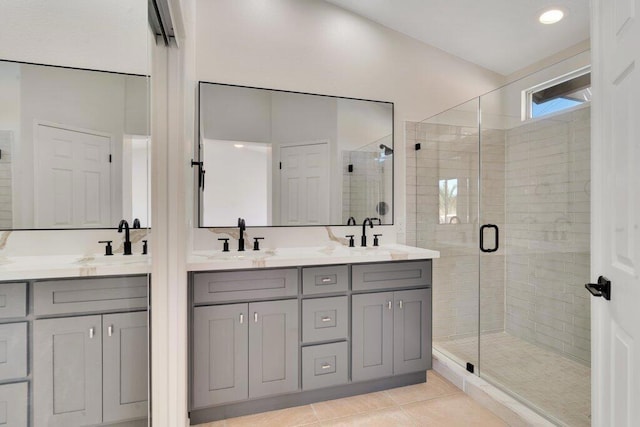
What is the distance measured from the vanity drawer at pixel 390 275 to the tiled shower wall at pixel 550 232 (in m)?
1.03

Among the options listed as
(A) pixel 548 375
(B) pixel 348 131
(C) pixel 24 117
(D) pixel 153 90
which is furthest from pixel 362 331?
(C) pixel 24 117

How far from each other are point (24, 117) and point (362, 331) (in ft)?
6.46

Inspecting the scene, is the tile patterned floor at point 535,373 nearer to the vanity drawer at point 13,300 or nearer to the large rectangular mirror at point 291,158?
the large rectangular mirror at point 291,158

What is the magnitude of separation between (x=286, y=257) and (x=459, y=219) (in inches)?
64.5

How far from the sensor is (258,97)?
238cm

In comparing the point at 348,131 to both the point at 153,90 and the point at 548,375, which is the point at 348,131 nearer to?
the point at 153,90

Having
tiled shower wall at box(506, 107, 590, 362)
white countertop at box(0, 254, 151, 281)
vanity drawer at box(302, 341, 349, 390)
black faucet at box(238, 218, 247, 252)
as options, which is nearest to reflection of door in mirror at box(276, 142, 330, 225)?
black faucet at box(238, 218, 247, 252)

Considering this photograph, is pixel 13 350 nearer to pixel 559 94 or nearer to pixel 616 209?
pixel 616 209

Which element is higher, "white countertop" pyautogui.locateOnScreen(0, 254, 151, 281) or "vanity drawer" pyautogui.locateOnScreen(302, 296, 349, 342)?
"white countertop" pyautogui.locateOnScreen(0, 254, 151, 281)

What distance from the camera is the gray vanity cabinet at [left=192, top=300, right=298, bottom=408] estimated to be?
1792 millimetres

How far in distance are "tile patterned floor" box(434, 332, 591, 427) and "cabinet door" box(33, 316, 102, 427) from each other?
2195 mm

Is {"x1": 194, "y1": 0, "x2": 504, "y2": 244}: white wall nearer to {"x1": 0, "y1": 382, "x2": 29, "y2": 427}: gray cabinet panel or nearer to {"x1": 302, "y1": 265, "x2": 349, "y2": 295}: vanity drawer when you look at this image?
{"x1": 302, "y1": 265, "x2": 349, "y2": 295}: vanity drawer

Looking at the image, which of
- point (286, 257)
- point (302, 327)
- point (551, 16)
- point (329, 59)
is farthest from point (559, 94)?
point (302, 327)

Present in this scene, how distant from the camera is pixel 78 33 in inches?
30.4
